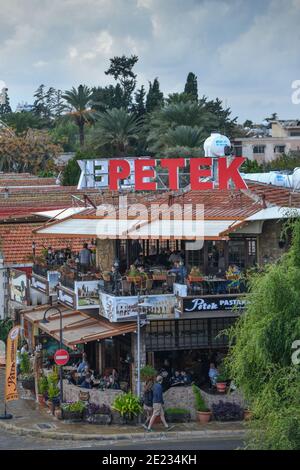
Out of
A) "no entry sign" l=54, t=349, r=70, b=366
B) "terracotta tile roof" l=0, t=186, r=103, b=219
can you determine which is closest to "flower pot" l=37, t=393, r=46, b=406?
"no entry sign" l=54, t=349, r=70, b=366

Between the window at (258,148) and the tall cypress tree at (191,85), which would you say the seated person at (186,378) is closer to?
the tall cypress tree at (191,85)

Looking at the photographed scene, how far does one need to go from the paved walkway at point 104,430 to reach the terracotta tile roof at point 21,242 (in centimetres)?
1572

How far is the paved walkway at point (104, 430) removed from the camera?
1209 inches

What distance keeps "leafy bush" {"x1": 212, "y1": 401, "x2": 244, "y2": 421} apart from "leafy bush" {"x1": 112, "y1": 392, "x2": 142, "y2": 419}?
231 centimetres

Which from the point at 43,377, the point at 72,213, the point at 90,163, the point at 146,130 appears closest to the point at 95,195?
the point at 90,163

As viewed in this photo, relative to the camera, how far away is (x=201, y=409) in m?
32.2

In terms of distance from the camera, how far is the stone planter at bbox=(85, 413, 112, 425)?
32.2 metres

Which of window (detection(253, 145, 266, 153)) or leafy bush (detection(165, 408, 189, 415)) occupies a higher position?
window (detection(253, 145, 266, 153))

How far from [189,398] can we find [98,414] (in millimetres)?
2819

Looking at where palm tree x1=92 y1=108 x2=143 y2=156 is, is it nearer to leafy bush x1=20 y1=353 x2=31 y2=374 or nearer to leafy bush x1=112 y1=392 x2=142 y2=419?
leafy bush x1=20 y1=353 x2=31 y2=374

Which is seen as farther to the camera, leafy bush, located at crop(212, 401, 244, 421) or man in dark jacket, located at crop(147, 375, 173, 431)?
leafy bush, located at crop(212, 401, 244, 421)

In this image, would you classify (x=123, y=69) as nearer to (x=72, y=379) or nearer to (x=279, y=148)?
(x=279, y=148)

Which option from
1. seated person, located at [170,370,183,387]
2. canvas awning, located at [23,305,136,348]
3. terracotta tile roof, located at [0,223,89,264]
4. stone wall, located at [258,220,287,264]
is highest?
stone wall, located at [258,220,287,264]

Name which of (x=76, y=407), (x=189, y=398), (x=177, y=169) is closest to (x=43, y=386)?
(x=76, y=407)
